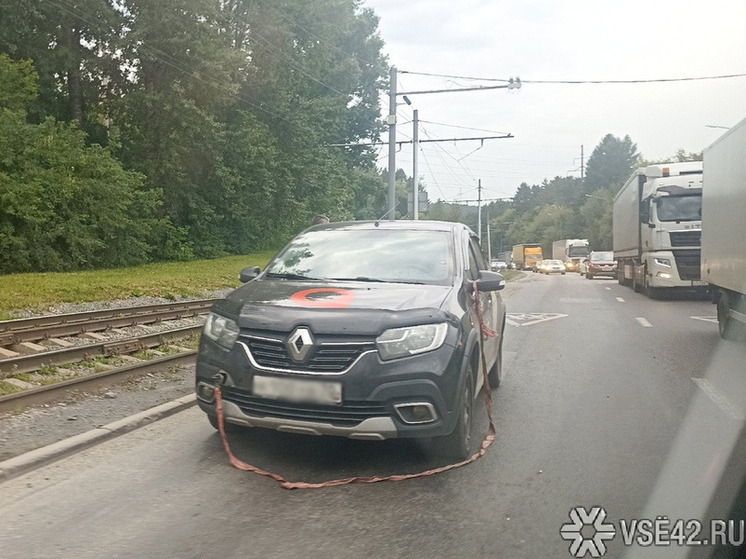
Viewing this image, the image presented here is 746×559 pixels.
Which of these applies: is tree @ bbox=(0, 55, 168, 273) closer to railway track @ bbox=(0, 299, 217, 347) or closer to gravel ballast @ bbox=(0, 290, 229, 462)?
railway track @ bbox=(0, 299, 217, 347)

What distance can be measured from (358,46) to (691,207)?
4136cm

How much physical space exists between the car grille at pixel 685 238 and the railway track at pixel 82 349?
1286 centimetres

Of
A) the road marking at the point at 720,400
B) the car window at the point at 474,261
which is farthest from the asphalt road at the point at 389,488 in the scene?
the car window at the point at 474,261

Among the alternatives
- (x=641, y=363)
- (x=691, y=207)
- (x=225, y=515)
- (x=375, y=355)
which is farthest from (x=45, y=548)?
(x=691, y=207)

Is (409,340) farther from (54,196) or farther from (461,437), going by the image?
(54,196)

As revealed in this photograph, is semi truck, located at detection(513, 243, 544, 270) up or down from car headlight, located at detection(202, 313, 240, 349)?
down

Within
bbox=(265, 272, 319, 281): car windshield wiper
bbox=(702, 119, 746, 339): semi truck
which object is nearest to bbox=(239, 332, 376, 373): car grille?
bbox=(265, 272, 319, 281): car windshield wiper

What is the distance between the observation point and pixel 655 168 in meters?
21.1

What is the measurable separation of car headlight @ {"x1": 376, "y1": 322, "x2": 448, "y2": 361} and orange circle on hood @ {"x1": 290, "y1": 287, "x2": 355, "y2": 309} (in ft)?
1.27

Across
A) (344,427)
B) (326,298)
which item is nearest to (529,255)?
(326,298)

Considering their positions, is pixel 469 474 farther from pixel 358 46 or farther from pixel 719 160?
pixel 358 46

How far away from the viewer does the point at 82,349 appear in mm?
9062

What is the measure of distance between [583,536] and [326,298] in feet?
7.25

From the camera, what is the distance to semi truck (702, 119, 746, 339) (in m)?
9.57
